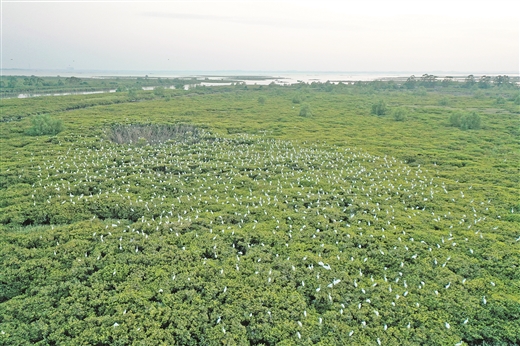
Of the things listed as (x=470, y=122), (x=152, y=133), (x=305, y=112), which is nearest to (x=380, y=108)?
(x=305, y=112)

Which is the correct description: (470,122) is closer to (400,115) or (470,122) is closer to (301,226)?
(400,115)

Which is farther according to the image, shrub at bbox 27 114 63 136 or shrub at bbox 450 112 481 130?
shrub at bbox 450 112 481 130

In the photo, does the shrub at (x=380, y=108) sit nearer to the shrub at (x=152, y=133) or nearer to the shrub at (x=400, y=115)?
the shrub at (x=400, y=115)

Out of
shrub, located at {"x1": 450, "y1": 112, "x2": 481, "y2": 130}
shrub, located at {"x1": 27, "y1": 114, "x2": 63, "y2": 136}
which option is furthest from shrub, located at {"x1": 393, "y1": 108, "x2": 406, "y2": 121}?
shrub, located at {"x1": 27, "y1": 114, "x2": 63, "y2": 136}

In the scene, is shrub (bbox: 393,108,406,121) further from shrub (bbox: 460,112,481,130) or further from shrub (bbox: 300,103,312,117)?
shrub (bbox: 300,103,312,117)

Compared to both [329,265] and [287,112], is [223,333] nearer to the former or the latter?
[329,265]

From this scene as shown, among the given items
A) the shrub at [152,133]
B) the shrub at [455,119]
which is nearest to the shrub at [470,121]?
the shrub at [455,119]
